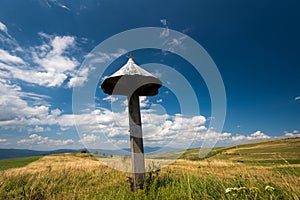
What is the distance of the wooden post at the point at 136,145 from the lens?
4598mm

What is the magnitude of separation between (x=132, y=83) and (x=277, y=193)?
3822 mm

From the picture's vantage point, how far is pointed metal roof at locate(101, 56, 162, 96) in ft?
15.9

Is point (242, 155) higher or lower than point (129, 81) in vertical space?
lower

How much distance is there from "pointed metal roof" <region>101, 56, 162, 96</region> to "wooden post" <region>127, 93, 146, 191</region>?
0.40 meters

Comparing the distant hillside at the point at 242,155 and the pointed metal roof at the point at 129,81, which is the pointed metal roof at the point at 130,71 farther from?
the distant hillside at the point at 242,155

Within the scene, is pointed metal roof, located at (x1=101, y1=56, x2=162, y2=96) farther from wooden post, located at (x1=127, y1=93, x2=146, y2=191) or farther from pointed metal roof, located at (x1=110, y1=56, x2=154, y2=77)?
wooden post, located at (x1=127, y1=93, x2=146, y2=191)

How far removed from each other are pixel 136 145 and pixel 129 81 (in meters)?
1.65

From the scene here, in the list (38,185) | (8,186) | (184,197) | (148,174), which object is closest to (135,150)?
(148,174)

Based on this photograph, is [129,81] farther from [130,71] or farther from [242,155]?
[242,155]

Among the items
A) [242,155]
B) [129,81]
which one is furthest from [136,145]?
[242,155]

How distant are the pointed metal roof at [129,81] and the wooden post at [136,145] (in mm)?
396

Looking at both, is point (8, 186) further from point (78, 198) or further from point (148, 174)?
point (148, 174)

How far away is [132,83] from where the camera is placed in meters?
5.02

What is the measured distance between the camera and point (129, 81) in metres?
5.00
